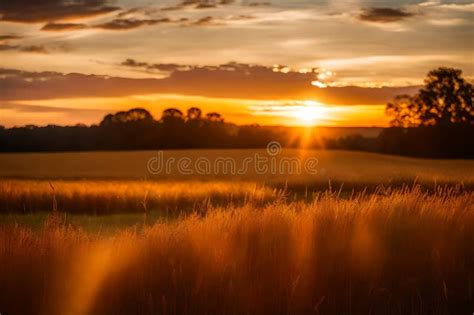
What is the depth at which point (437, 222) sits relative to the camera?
10.6 metres

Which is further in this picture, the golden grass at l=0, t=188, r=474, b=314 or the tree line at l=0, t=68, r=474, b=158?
the tree line at l=0, t=68, r=474, b=158

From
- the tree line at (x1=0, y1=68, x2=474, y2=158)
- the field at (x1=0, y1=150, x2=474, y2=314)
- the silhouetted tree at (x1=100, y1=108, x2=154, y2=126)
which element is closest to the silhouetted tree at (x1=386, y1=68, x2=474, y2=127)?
the tree line at (x1=0, y1=68, x2=474, y2=158)

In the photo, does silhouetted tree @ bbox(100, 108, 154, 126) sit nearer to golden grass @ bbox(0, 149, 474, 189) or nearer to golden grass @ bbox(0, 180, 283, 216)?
golden grass @ bbox(0, 149, 474, 189)

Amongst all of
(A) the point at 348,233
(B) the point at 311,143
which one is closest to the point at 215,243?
(A) the point at 348,233

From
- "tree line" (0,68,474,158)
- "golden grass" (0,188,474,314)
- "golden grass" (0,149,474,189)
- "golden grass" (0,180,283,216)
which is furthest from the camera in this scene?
"tree line" (0,68,474,158)

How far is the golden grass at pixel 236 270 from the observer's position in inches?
311

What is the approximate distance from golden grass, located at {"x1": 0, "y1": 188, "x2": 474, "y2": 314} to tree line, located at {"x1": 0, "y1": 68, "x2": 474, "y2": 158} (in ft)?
168

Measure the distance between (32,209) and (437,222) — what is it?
20.0 m

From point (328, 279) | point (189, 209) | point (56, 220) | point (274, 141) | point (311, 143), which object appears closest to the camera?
point (328, 279)

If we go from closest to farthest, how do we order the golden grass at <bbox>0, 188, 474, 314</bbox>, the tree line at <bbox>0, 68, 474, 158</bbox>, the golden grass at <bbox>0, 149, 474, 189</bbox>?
1. the golden grass at <bbox>0, 188, 474, 314</bbox>
2. the golden grass at <bbox>0, 149, 474, 189</bbox>
3. the tree line at <bbox>0, 68, 474, 158</bbox>

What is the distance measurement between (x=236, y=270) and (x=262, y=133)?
2544 inches

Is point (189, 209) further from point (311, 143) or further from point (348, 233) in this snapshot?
point (311, 143)

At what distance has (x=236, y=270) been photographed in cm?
832

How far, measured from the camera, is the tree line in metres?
60.7
